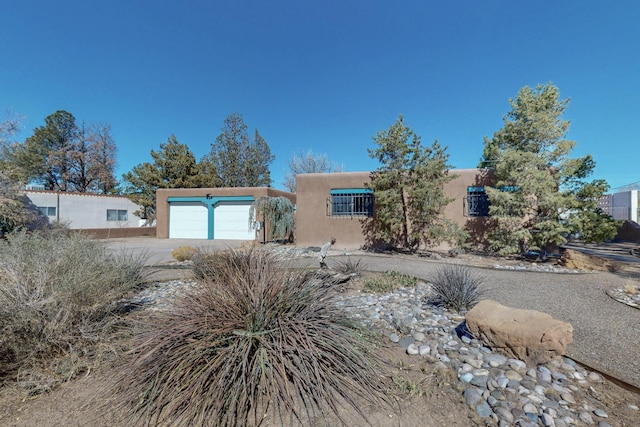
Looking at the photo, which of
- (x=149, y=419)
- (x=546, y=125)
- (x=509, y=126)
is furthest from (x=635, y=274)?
(x=149, y=419)

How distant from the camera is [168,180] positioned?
21156 millimetres

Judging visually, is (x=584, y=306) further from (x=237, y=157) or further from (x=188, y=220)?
(x=237, y=157)

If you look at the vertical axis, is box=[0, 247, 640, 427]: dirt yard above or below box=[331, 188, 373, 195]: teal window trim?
below

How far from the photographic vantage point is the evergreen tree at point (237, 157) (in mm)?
25328

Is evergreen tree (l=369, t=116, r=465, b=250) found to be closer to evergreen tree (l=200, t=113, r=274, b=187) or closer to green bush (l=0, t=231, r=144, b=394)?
green bush (l=0, t=231, r=144, b=394)

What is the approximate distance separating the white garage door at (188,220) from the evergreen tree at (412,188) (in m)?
11.4

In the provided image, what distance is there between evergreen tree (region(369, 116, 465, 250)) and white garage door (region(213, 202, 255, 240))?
8682 millimetres

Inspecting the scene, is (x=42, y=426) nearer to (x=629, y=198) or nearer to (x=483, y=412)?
(x=483, y=412)

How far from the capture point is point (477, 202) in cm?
1080

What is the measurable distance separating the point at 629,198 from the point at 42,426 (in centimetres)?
3008

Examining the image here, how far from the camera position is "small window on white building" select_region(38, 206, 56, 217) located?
1678 centimetres

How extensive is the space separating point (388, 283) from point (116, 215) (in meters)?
22.9

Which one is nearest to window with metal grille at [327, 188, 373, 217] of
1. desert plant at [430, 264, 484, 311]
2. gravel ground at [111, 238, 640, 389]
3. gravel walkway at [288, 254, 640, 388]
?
gravel ground at [111, 238, 640, 389]

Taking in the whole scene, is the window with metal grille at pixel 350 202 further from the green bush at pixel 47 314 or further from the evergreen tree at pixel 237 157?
the evergreen tree at pixel 237 157
